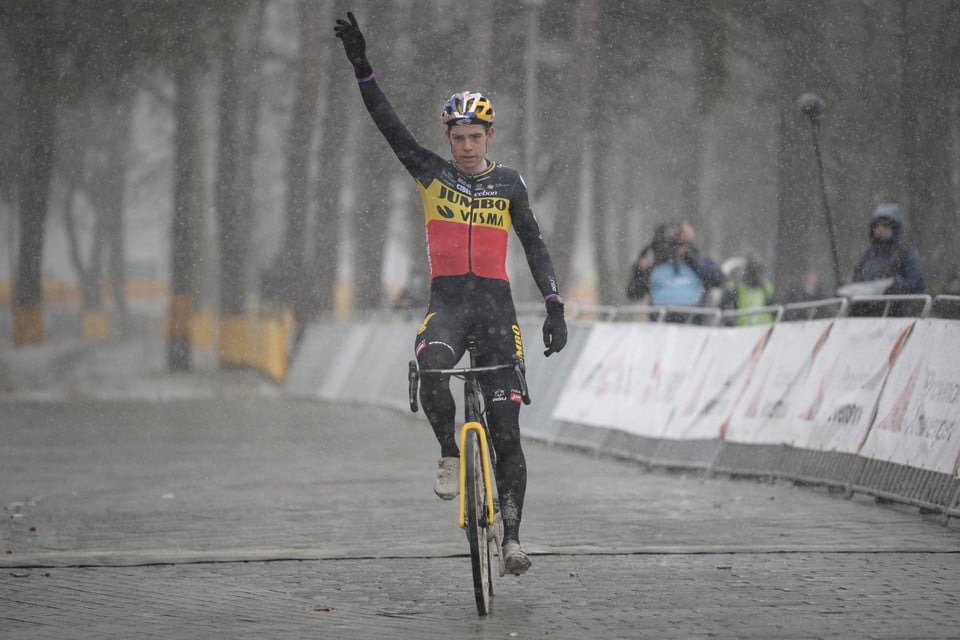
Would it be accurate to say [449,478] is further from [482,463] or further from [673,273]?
[673,273]

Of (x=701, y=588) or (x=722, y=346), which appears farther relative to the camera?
(x=722, y=346)

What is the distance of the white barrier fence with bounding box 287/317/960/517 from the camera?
10.6 m

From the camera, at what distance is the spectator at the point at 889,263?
1310cm

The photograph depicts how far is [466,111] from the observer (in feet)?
25.2

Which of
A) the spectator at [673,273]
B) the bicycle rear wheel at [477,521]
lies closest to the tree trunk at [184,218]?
the spectator at [673,273]

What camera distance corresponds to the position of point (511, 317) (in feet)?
25.2

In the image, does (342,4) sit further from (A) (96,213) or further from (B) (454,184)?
(A) (96,213)

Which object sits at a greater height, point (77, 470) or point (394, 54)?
point (394, 54)

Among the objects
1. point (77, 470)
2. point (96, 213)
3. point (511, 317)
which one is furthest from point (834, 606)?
point (96, 213)

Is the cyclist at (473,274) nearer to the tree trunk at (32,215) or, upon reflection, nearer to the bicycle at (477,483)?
the bicycle at (477,483)

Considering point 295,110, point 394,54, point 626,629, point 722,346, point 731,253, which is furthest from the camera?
point 731,253

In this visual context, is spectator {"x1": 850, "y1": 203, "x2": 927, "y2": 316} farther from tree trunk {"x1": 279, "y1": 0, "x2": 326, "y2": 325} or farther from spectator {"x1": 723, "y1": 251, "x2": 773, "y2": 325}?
tree trunk {"x1": 279, "y1": 0, "x2": 326, "y2": 325}

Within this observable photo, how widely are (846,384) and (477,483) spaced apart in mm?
5140

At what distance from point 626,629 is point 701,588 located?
3.50 ft
